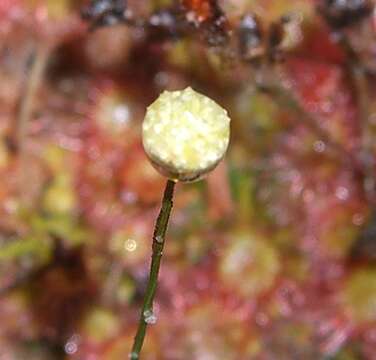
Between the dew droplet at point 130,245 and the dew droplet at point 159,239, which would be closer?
the dew droplet at point 159,239

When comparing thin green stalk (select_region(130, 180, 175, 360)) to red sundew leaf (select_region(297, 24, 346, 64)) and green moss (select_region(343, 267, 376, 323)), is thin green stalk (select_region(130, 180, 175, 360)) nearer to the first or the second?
green moss (select_region(343, 267, 376, 323))

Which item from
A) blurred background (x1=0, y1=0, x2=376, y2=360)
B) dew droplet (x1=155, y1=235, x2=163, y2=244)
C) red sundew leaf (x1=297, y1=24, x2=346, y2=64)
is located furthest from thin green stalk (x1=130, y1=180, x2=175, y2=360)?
red sundew leaf (x1=297, y1=24, x2=346, y2=64)

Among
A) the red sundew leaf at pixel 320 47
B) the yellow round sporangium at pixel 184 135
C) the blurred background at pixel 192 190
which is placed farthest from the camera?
the red sundew leaf at pixel 320 47

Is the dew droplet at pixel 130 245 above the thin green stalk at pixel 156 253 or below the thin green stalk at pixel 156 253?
below

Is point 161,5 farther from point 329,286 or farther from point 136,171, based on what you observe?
point 329,286

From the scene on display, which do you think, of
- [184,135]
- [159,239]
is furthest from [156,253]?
[184,135]

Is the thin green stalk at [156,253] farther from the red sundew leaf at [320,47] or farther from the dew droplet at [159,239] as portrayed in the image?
the red sundew leaf at [320,47]

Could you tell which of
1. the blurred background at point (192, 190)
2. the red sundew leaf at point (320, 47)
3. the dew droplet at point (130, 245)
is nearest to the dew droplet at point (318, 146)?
the blurred background at point (192, 190)
